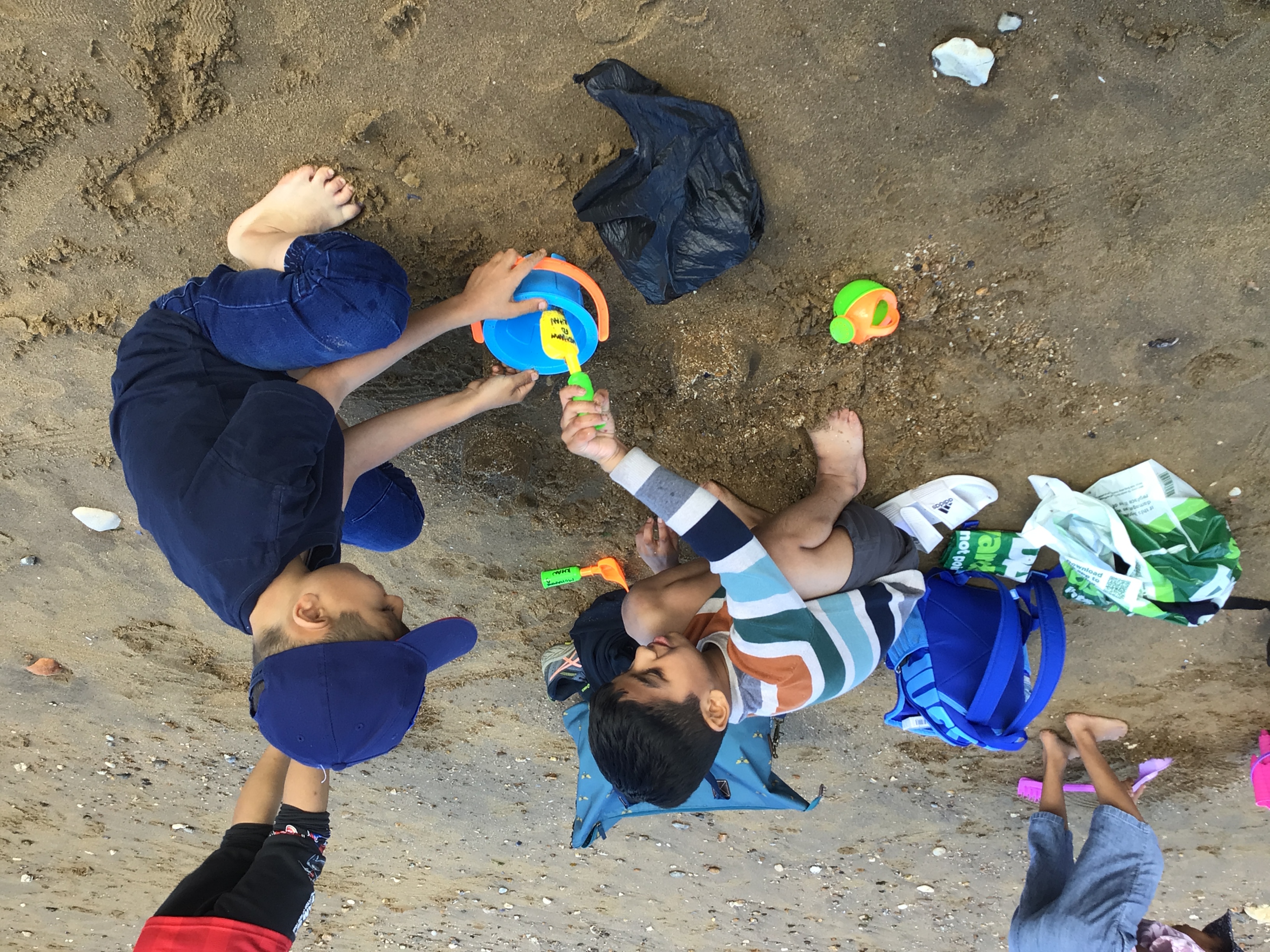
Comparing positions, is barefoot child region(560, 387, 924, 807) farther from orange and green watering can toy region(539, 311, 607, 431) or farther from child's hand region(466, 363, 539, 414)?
child's hand region(466, 363, 539, 414)

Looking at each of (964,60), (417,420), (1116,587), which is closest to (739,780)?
(1116,587)

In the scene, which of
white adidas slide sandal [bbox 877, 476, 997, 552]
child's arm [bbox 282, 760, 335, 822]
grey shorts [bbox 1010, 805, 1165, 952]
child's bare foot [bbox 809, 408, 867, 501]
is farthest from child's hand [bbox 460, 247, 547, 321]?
grey shorts [bbox 1010, 805, 1165, 952]

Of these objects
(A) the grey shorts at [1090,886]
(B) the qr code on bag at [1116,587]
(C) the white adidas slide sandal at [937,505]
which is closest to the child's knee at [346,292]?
(C) the white adidas slide sandal at [937,505]

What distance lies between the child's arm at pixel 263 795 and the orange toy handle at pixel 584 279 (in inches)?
50.9

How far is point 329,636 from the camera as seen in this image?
128cm

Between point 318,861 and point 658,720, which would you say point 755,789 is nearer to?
point 658,720

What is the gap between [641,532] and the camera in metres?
2.09

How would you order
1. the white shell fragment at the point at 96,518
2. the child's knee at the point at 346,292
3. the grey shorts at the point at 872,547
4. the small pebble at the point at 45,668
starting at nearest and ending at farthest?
1. the child's knee at the point at 346,292
2. the grey shorts at the point at 872,547
3. the white shell fragment at the point at 96,518
4. the small pebble at the point at 45,668

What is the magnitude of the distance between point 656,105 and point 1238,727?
8.10ft

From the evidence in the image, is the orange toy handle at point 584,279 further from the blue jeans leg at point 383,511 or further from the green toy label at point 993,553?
the green toy label at point 993,553

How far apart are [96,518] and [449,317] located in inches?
55.2

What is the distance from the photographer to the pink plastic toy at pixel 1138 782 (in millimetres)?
2180

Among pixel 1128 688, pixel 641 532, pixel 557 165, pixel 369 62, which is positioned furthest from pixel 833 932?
pixel 369 62

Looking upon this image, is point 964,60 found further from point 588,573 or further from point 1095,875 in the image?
point 1095,875
